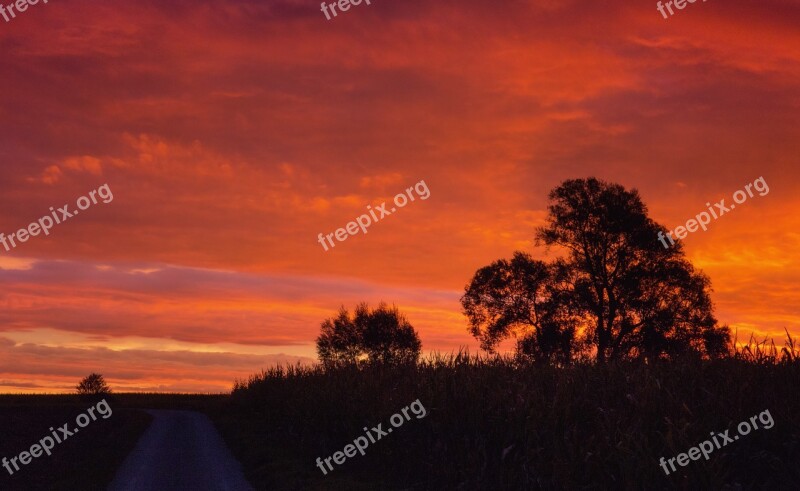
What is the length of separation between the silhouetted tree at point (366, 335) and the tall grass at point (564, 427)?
56881 mm

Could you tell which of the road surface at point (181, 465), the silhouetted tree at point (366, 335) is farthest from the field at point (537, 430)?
the silhouetted tree at point (366, 335)

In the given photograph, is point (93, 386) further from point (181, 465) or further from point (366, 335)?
point (181, 465)

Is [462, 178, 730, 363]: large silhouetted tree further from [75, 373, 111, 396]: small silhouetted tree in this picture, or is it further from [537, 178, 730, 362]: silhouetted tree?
[75, 373, 111, 396]: small silhouetted tree

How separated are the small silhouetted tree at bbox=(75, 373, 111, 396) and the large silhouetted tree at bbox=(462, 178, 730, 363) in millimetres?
58362

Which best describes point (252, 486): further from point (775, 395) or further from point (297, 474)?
point (775, 395)

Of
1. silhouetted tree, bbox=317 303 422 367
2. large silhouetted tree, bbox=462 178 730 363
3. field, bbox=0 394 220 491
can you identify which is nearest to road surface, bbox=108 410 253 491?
field, bbox=0 394 220 491

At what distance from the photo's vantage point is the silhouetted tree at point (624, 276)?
46.6 metres

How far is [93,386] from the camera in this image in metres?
85.6

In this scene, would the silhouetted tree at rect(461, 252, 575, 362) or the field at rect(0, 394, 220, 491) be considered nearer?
the field at rect(0, 394, 220, 491)

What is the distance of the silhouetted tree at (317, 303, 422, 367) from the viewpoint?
267 ft

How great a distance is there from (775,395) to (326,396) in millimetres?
16911

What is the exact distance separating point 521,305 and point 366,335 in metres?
33.7

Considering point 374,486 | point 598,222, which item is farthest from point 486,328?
point 374,486

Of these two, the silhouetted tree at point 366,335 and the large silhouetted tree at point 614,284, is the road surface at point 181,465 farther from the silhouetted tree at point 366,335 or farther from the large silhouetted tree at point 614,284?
the silhouetted tree at point 366,335
